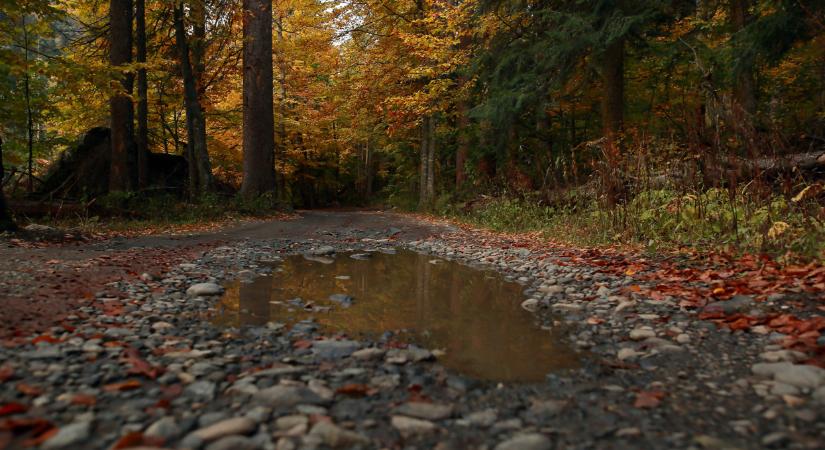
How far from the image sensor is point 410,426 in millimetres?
1795

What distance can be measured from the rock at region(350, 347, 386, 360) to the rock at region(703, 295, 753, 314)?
2.33 meters

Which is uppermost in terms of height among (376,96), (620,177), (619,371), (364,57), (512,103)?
(364,57)

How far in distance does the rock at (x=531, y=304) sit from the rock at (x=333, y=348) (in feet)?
5.54

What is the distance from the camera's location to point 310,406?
1932mm

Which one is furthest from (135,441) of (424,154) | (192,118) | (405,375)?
(424,154)

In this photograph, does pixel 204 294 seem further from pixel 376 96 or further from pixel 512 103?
pixel 376 96

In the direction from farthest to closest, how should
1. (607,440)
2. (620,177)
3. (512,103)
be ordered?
(512,103) → (620,177) → (607,440)

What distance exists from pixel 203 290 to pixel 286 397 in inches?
96.0

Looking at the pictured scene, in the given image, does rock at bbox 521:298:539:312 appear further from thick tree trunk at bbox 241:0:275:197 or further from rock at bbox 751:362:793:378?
thick tree trunk at bbox 241:0:275:197

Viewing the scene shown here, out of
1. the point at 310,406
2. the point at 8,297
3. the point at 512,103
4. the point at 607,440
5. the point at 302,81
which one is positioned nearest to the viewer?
the point at 607,440

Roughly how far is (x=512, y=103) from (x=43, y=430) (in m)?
10.2

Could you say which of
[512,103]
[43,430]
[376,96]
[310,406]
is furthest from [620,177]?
[376,96]

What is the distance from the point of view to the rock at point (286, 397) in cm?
194

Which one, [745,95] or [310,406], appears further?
[745,95]
